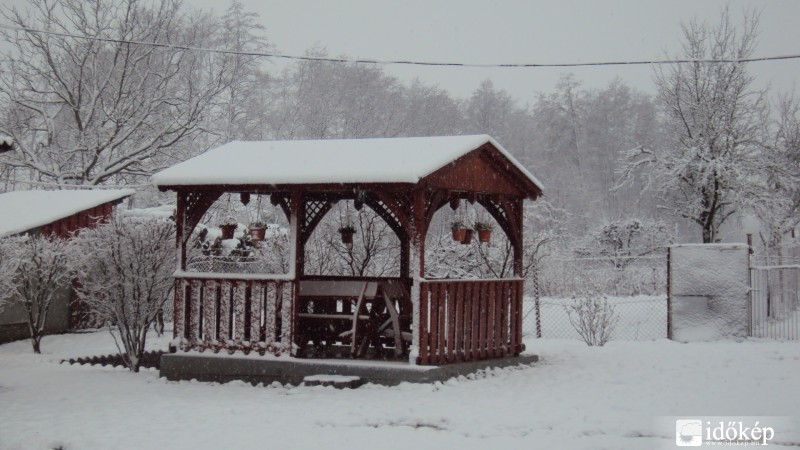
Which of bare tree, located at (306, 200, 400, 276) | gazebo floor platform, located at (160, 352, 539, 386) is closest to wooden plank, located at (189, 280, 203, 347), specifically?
gazebo floor platform, located at (160, 352, 539, 386)

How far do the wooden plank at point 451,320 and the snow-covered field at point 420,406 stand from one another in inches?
17.6

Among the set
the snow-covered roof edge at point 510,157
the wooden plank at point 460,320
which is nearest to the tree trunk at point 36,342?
the wooden plank at point 460,320

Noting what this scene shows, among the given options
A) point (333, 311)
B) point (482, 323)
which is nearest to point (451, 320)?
point (482, 323)

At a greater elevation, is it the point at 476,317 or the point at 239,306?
the point at 239,306

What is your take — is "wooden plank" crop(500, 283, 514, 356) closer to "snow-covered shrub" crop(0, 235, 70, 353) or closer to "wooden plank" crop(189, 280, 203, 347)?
"wooden plank" crop(189, 280, 203, 347)

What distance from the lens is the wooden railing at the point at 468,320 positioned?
428 inches

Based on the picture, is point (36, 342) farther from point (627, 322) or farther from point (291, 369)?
point (627, 322)

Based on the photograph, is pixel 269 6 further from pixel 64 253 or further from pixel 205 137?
pixel 64 253

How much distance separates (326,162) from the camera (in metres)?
11.4

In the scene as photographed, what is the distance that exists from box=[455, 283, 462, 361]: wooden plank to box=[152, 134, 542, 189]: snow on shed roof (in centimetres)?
173

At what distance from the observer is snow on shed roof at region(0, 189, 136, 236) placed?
54.4 ft

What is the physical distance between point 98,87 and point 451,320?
19802mm

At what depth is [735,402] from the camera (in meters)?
9.27

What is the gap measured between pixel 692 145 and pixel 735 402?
17177 mm
